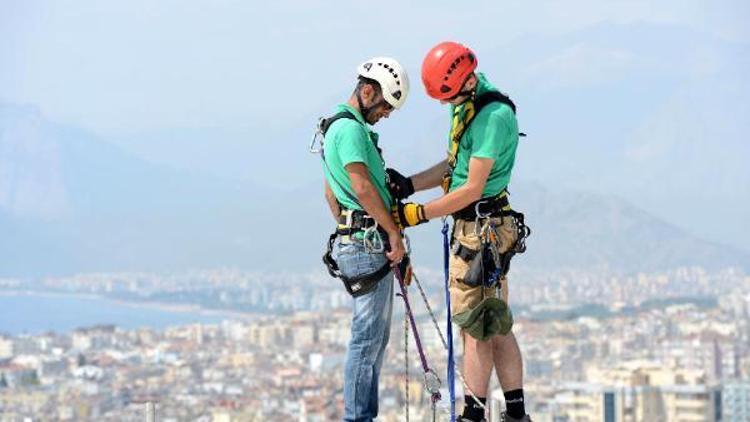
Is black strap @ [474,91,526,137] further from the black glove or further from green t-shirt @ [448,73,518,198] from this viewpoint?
the black glove

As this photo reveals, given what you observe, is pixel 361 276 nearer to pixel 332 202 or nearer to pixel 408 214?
pixel 408 214

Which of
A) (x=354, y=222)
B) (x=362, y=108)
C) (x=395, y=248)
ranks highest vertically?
(x=362, y=108)

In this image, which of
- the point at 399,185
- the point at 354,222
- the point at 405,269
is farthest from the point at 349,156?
the point at 405,269

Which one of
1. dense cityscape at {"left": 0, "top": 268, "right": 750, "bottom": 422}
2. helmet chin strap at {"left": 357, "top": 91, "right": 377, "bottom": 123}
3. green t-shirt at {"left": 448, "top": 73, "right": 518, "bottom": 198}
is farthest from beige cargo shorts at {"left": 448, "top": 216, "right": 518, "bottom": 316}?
dense cityscape at {"left": 0, "top": 268, "right": 750, "bottom": 422}

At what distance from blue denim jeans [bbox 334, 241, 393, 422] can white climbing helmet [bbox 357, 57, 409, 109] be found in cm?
57

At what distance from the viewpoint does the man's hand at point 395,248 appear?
6.66 metres

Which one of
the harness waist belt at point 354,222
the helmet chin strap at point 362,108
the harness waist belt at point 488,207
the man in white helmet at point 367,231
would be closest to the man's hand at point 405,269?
the man in white helmet at point 367,231

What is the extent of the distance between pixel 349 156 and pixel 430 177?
27.5 inches

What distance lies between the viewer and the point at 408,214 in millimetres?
6672

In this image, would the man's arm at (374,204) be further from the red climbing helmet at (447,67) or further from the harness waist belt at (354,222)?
the red climbing helmet at (447,67)

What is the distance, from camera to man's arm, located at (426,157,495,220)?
6672 millimetres

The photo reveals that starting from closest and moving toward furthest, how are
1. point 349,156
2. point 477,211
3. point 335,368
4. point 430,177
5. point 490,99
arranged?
point 349,156
point 490,99
point 477,211
point 430,177
point 335,368

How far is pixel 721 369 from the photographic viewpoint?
115000 millimetres

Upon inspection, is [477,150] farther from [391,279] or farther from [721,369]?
[721,369]
